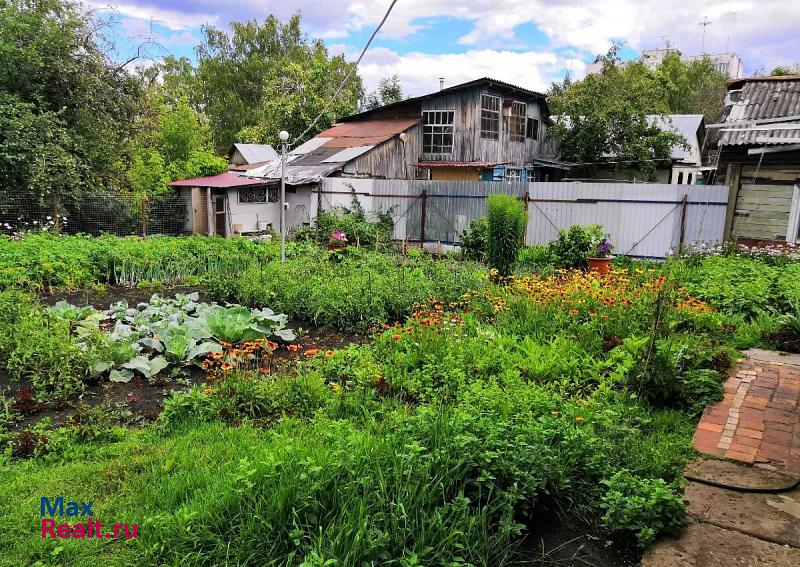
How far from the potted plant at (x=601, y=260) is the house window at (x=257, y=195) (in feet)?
36.5

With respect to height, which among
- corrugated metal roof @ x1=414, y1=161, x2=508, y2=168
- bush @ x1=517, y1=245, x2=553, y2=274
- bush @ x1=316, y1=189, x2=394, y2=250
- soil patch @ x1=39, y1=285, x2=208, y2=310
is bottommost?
soil patch @ x1=39, y1=285, x2=208, y2=310

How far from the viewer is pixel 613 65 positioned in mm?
21344

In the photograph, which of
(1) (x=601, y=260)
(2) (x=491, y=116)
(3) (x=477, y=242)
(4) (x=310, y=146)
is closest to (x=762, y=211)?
(1) (x=601, y=260)

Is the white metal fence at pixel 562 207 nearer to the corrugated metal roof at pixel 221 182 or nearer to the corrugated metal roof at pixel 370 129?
the corrugated metal roof at pixel 221 182

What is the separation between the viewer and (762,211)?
10484 mm

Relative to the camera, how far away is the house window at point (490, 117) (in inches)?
818

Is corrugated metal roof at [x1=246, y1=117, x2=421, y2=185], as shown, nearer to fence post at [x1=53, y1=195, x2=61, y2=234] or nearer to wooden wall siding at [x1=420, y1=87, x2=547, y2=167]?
wooden wall siding at [x1=420, y1=87, x2=547, y2=167]

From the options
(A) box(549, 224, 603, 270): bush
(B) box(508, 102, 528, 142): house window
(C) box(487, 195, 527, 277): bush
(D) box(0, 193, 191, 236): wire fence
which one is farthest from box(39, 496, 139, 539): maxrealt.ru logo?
(B) box(508, 102, 528, 142): house window

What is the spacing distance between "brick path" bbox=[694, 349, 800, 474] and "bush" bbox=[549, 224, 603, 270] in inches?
217

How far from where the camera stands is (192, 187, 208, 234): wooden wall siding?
1698 cm

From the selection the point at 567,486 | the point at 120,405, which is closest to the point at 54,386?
the point at 120,405

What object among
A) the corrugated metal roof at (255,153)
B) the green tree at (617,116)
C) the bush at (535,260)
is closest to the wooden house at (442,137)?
the green tree at (617,116)

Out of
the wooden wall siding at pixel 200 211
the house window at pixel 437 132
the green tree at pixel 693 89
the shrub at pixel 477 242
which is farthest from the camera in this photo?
the green tree at pixel 693 89

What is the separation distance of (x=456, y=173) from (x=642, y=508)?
64.6ft
